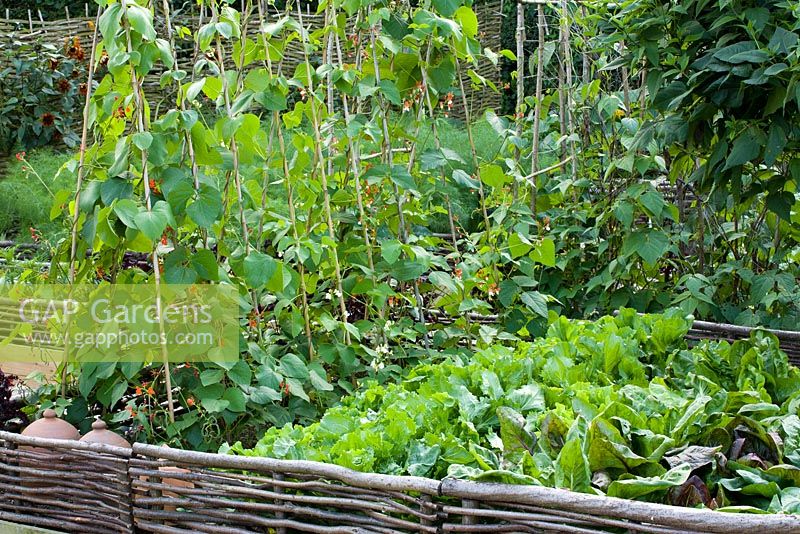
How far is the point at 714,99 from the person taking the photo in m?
3.17

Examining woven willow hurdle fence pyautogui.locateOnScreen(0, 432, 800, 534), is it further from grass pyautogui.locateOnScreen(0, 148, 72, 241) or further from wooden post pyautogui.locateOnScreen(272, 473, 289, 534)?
grass pyautogui.locateOnScreen(0, 148, 72, 241)

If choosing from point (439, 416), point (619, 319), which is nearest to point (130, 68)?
point (439, 416)

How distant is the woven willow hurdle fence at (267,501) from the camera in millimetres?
1419

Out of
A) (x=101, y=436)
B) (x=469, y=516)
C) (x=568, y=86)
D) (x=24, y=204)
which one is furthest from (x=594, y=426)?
(x=24, y=204)

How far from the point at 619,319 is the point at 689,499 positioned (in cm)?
113

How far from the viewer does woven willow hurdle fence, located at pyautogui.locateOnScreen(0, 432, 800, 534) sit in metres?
1.42

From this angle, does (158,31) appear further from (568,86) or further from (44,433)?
(44,433)

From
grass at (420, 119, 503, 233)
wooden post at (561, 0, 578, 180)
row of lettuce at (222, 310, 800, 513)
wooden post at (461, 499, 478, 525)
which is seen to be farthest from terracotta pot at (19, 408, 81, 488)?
grass at (420, 119, 503, 233)

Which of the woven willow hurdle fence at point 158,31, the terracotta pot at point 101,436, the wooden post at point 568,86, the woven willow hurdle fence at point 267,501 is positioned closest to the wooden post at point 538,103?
the wooden post at point 568,86

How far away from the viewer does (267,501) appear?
174cm

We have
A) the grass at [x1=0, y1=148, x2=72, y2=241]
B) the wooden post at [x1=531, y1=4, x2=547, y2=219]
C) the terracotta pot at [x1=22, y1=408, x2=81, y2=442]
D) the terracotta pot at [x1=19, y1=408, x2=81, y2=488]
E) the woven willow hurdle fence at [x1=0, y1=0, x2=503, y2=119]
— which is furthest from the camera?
the woven willow hurdle fence at [x1=0, y1=0, x2=503, y2=119]

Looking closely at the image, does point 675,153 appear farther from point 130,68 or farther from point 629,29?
point 130,68

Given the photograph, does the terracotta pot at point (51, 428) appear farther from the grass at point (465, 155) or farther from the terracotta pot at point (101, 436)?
the grass at point (465, 155)

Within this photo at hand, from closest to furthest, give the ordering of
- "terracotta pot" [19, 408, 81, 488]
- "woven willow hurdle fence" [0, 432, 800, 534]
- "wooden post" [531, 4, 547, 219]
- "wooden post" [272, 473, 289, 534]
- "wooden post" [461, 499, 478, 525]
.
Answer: "woven willow hurdle fence" [0, 432, 800, 534]
"wooden post" [461, 499, 478, 525]
"wooden post" [272, 473, 289, 534]
"terracotta pot" [19, 408, 81, 488]
"wooden post" [531, 4, 547, 219]
